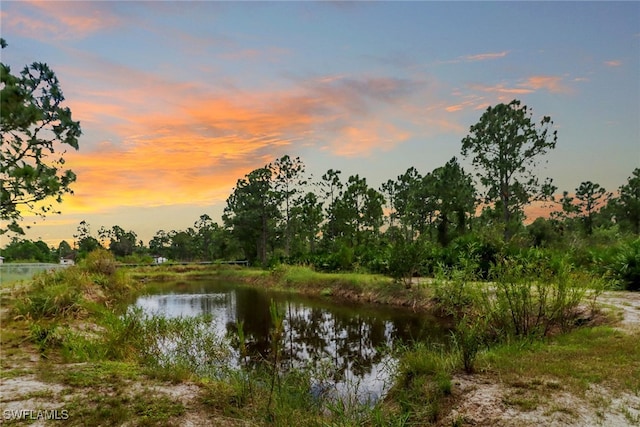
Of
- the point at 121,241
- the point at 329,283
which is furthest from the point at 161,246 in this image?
the point at 329,283

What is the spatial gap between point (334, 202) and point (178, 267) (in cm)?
1671

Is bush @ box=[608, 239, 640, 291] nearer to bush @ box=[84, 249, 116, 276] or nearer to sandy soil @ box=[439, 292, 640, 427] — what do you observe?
sandy soil @ box=[439, 292, 640, 427]

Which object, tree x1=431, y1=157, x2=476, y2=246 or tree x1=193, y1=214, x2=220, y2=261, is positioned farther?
tree x1=193, y1=214, x2=220, y2=261

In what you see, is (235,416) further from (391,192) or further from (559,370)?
(391,192)

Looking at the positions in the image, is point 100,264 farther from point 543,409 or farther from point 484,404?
point 543,409

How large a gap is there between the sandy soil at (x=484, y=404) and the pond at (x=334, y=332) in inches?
44.0

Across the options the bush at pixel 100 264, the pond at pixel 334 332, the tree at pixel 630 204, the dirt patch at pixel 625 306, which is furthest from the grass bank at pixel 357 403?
the tree at pixel 630 204

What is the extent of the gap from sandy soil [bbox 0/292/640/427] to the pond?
1.12 metres

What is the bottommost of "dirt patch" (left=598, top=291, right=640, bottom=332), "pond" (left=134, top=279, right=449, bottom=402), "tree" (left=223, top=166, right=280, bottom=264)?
"pond" (left=134, top=279, right=449, bottom=402)

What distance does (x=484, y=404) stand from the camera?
395cm

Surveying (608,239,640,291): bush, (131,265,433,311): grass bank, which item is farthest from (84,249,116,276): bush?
(608,239,640,291): bush

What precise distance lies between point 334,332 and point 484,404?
6916 mm

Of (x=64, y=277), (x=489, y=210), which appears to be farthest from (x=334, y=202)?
(x=64, y=277)

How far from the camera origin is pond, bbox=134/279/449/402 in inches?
259
